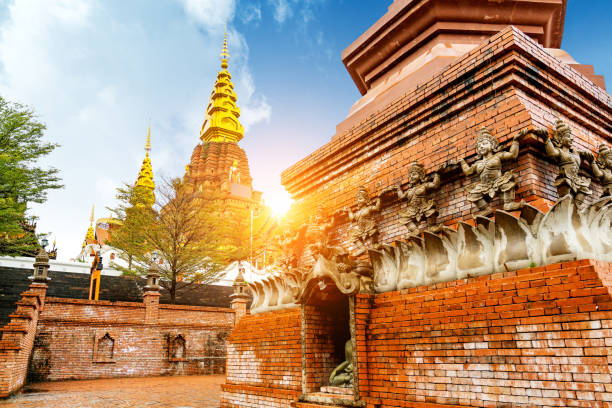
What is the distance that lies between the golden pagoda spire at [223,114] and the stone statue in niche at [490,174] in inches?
2284

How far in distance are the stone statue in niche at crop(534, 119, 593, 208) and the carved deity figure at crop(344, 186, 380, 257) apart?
7.86 feet

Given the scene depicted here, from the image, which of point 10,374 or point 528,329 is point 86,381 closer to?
point 10,374

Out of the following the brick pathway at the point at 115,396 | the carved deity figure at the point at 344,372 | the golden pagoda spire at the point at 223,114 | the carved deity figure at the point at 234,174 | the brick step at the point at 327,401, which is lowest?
the brick pathway at the point at 115,396

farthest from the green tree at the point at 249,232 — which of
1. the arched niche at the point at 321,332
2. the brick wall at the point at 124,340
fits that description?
the arched niche at the point at 321,332

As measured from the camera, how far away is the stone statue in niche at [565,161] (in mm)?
4852

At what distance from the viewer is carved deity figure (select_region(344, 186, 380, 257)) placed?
21.7 ft

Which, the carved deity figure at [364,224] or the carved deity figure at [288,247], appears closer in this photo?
the carved deity figure at [364,224]

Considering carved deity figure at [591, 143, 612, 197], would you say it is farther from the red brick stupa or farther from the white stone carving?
the white stone carving

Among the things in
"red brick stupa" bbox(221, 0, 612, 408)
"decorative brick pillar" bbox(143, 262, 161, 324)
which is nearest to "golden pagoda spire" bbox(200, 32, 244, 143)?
"decorative brick pillar" bbox(143, 262, 161, 324)

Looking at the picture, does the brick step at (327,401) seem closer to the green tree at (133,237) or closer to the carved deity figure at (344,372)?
the carved deity figure at (344,372)

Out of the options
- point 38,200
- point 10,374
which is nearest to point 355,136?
point 10,374

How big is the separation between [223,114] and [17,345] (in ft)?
180

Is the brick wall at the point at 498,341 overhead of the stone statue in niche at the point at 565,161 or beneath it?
beneath

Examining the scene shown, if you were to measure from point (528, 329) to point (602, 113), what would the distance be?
4.12 m
